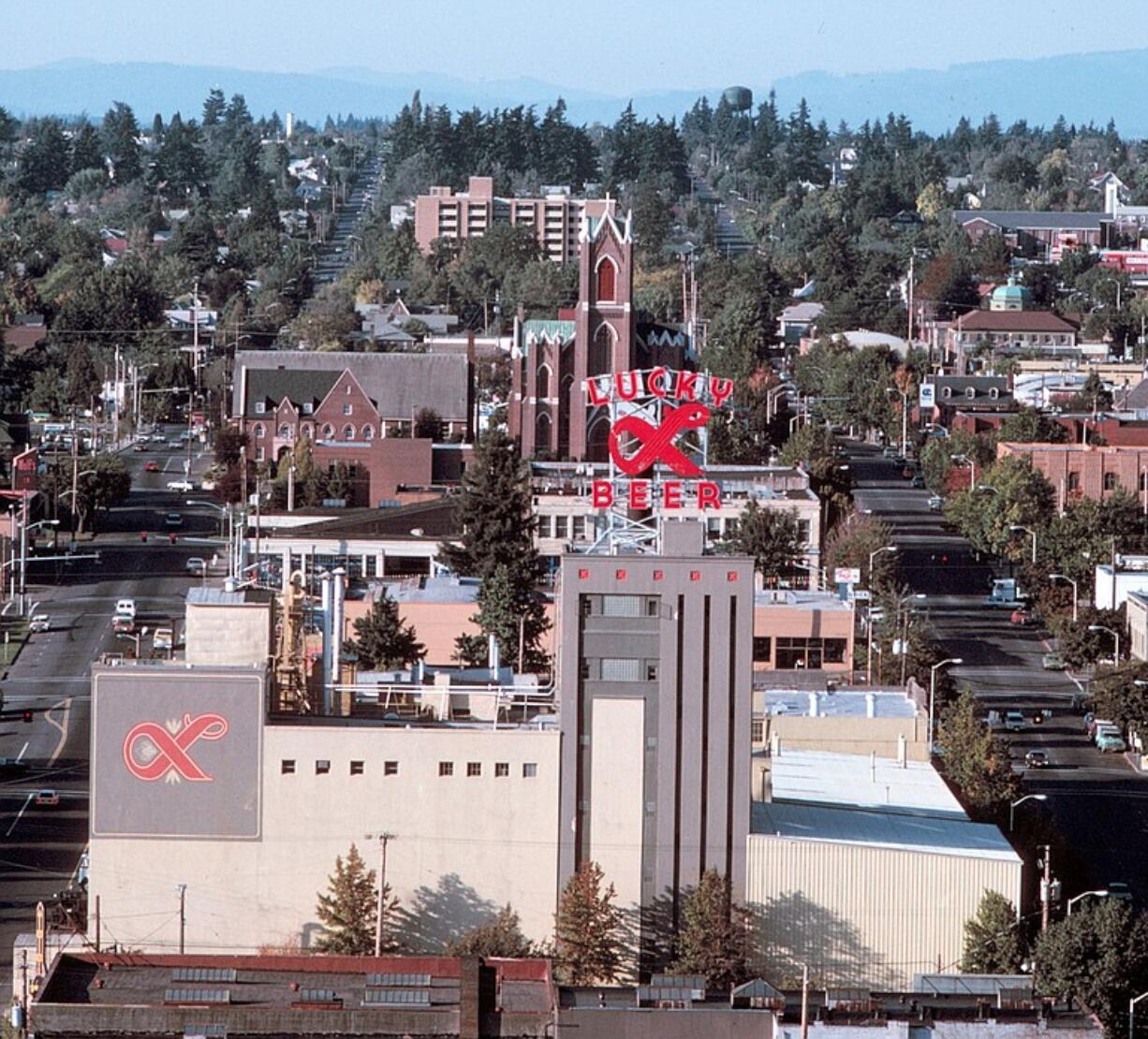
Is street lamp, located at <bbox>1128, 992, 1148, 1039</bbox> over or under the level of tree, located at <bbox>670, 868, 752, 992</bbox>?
under

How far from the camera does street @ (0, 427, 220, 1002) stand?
70.9 meters

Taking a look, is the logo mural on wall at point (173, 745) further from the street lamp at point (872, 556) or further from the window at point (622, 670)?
the street lamp at point (872, 556)

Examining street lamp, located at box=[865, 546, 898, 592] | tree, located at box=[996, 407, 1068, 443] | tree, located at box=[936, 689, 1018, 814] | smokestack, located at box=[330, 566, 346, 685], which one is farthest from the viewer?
tree, located at box=[996, 407, 1068, 443]

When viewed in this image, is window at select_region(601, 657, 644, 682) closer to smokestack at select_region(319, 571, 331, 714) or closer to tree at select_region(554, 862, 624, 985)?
tree at select_region(554, 862, 624, 985)

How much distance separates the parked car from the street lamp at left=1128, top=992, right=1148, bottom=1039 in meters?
32.4

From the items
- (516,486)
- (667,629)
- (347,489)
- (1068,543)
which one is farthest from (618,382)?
(347,489)

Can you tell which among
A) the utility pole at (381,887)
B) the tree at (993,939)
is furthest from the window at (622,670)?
the tree at (993,939)

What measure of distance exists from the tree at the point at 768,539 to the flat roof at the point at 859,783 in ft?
117

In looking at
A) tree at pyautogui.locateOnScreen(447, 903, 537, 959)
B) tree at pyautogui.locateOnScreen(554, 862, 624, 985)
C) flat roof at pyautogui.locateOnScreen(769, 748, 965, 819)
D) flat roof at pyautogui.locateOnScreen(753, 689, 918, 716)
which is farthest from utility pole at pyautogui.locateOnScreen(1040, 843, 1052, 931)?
flat roof at pyautogui.locateOnScreen(753, 689, 918, 716)

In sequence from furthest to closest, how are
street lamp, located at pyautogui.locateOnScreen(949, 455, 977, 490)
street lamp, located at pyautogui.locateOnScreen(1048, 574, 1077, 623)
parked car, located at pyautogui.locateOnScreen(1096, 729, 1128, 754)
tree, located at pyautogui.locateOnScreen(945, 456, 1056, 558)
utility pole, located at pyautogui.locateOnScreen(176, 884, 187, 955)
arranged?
street lamp, located at pyautogui.locateOnScreen(949, 455, 977, 490)
tree, located at pyautogui.locateOnScreen(945, 456, 1056, 558)
street lamp, located at pyautogui.locateOnScreen(1048, 574, 1077, 623)
parked car, located at pyautogui.locateOnScreen(1096, 729, 1128, 754)
utility pole, located at pyautogui.locateOnScreen(176, 884, 187, 955)

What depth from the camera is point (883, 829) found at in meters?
62.4

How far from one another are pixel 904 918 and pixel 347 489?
74.6 m

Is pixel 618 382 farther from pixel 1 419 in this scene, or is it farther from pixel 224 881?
pixel 1 419

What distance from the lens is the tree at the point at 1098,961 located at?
187 feet
